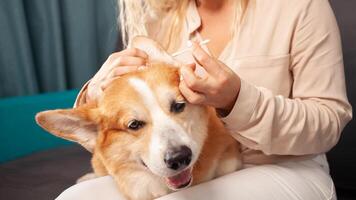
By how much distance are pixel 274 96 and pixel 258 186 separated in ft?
0.59

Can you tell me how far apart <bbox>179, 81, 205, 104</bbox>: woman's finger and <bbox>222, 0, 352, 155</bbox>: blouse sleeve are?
78 millimetres

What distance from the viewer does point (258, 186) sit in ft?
2.79

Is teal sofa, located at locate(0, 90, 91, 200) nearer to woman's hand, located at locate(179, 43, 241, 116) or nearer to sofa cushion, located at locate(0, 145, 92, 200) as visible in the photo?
sofa cushion, located at locate(0, 145, 92, 200)

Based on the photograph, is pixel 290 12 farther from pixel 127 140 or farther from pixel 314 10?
pixel 127 140

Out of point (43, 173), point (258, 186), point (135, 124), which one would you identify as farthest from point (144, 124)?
point (43, 173)

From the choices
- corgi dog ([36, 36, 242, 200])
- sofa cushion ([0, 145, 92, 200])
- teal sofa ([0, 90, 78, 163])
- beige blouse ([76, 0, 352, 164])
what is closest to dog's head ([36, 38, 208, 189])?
corgi dog ([36, 36, 242, 200])

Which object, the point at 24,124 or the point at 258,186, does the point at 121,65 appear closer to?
the point at 258,186

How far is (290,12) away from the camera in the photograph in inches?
37.2

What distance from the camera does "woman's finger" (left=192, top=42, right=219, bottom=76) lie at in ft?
2.34

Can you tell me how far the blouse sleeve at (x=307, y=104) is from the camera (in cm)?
83

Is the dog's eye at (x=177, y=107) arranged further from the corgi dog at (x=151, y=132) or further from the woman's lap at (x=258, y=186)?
the woman's lap at (x=258, y=186)

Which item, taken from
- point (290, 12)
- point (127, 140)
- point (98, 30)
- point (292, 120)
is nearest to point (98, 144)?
point (127, 140)

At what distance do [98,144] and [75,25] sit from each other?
4.75 feet

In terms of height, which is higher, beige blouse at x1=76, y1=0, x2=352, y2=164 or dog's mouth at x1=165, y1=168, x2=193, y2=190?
beige blouse at x1=76, y1=0, x2=352, y2=164
